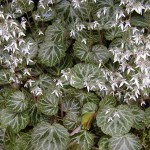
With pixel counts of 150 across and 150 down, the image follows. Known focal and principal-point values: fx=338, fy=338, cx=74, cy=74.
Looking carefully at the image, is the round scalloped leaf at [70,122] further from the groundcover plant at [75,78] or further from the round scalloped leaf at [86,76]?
the round scalloped leaf at [86,76]

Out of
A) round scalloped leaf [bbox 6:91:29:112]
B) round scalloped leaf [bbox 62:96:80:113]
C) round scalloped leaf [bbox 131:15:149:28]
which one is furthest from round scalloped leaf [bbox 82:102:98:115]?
round scalloped leaf [bbox 131:15:149:28]

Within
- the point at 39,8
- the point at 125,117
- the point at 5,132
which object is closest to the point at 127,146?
the point at 125,117

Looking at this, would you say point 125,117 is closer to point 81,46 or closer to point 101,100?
point 101,100

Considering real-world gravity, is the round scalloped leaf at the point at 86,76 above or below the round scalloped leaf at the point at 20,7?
below

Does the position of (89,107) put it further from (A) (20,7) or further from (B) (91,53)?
(A) (20,7)

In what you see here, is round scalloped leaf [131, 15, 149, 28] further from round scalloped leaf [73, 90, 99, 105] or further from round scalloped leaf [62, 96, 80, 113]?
round scalloped leaf [62, 96, 80, 113]

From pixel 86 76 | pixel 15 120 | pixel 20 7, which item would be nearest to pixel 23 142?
pixel 15 120

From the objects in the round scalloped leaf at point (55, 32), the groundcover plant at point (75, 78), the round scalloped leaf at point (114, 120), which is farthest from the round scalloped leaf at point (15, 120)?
the round scalloped leaf at point (55, 32)

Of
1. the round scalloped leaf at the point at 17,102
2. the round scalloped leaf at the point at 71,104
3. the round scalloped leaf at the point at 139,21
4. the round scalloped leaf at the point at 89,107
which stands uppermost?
the round scalloped leaf at the point at 139,21

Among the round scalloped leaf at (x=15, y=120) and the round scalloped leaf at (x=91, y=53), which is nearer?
the round scalloped leaf at (x=15, y=120)
